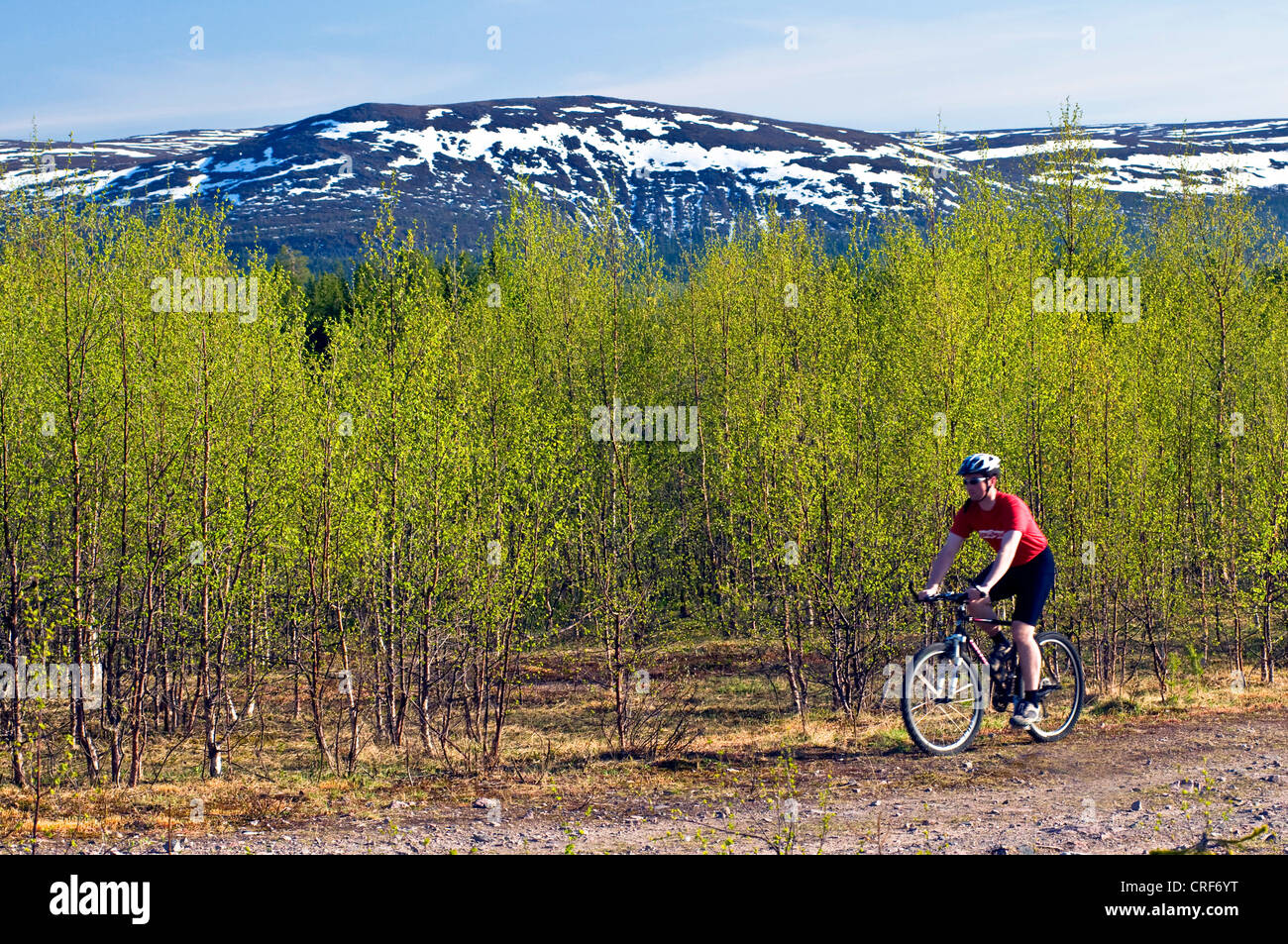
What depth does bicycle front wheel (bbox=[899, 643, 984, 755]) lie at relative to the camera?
9.26 metres

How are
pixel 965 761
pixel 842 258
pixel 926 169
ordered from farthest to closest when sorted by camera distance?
pixel 842 258 → pixel 926 169 → pixel 965 761

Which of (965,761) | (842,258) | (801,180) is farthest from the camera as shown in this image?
(801,180)

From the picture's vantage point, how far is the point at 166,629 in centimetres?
1653

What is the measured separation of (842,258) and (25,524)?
2647cm

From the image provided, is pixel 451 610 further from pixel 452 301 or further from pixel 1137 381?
pixel 1137 381

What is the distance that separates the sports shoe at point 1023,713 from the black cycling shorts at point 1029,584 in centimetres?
86

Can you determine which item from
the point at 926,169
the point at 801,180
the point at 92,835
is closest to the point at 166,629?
the point at 92,835

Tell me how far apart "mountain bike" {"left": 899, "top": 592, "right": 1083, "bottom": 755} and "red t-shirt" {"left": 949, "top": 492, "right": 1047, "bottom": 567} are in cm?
67

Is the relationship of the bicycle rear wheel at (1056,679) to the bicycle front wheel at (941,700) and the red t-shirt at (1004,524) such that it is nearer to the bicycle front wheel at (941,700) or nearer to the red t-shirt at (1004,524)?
the bicycle front wheel at (941,700)

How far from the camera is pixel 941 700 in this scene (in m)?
9.58

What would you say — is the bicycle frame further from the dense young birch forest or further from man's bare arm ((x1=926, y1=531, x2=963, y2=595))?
the dense young birch forest

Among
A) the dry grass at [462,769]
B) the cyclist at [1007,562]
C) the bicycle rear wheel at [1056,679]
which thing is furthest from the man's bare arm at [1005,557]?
the dry grass at [462,769]

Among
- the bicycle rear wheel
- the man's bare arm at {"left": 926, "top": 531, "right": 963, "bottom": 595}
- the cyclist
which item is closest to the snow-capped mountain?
the bicycle rear wheel

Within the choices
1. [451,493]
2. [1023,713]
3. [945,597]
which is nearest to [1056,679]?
[1023,713]
